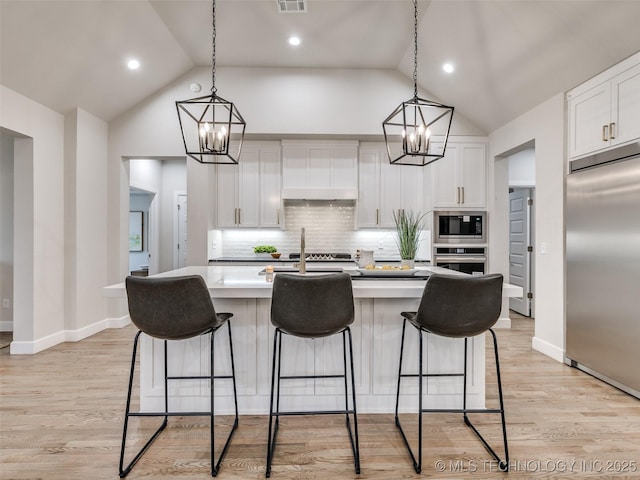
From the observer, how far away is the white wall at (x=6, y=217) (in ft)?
14.8

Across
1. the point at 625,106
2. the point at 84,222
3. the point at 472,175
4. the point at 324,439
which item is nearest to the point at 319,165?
the point at 472,175

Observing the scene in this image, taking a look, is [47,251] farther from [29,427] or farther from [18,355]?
[29,427]

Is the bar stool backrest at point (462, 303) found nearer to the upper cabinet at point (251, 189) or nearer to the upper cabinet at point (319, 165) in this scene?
the upper cabinet at point (319, 165)

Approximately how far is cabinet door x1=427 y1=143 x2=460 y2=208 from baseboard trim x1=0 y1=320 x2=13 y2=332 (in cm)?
581

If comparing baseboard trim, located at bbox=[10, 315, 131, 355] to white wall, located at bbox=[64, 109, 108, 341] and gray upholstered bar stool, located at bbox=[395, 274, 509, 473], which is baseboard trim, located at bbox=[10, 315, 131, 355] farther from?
gray upholstered bar stool, located at bbox=[395, 274, 509, 473]

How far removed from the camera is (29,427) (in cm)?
231

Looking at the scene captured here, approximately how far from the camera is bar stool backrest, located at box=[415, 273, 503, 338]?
1.88 m

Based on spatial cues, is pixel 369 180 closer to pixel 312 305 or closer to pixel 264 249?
pixel 264 249

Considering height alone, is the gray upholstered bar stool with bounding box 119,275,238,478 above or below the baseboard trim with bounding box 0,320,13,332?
above

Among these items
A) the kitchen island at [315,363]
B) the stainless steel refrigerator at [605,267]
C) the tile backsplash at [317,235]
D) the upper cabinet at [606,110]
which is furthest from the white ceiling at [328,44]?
the kitchen island at [315,363]

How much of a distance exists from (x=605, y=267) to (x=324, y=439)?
2.65m

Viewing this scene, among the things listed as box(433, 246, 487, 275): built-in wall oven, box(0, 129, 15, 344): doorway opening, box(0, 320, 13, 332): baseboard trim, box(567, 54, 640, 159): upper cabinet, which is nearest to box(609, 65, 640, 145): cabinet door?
box(567, 54, 640, 159): upper cabinet

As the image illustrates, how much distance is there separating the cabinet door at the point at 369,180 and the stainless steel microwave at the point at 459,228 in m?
0.85

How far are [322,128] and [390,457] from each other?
155 inches
